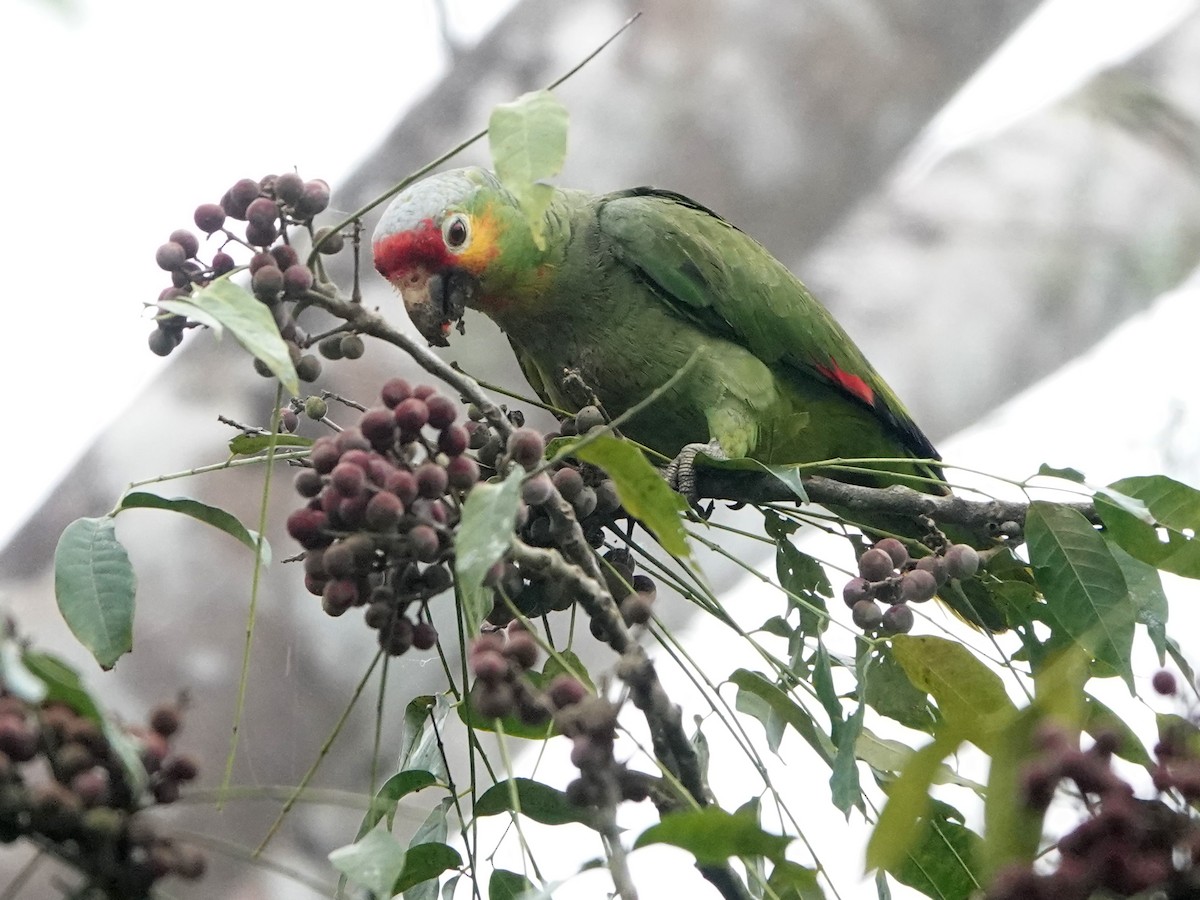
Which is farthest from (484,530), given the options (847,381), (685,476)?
(847,381)

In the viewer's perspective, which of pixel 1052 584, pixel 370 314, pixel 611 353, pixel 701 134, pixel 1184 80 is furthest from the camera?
pixel 1184 80

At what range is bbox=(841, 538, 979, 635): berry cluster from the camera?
111 centimetres

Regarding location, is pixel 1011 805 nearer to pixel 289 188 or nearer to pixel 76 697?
pixel 76 697

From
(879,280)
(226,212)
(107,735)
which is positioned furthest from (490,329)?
(107,735)

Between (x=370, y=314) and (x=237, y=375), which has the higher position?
(x=237, y=375)

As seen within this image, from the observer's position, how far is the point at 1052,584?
1.02m

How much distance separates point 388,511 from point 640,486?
6.2 inches

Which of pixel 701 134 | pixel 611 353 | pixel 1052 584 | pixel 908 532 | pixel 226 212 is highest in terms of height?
pixel 701 134

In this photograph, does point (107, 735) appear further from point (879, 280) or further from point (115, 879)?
point (879, 280)

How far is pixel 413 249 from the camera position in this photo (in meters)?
1.49

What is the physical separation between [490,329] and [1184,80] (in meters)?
1.89

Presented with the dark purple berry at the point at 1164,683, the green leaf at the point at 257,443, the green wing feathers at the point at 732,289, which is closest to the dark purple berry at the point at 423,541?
the green leaf at the point at 257,443

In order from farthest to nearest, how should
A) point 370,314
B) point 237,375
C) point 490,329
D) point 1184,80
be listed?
point 1184,80
point 490,329
point 237,375
point 370,314

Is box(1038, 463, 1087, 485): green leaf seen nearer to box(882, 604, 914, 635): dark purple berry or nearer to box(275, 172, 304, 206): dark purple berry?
box(882, 604, 914, 635): dark purple berry
